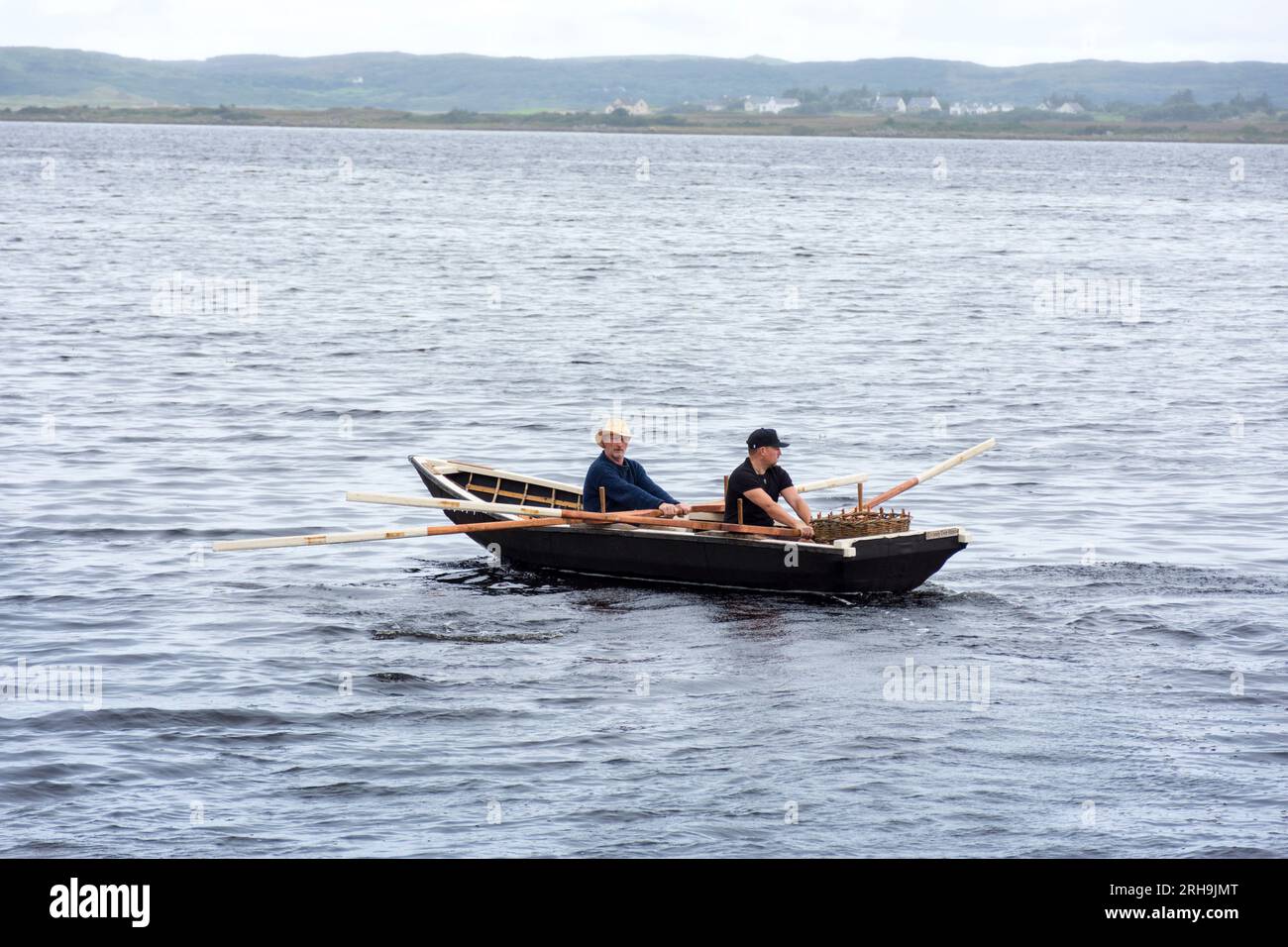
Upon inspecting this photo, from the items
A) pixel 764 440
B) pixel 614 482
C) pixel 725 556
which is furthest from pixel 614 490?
pixel 764 440

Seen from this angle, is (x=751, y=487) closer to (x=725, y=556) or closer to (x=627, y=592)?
(x=725, y=556)

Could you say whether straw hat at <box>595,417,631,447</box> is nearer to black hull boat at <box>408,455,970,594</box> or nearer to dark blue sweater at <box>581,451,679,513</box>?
dark blue sweater at <box>581,451,679,513</box>

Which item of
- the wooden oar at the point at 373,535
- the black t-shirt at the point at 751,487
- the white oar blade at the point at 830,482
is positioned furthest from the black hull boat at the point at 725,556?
the white oar blade at the point at 830,482

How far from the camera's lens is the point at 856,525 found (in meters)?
17.1

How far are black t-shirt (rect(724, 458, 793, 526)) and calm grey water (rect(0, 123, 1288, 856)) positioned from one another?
2.95 ft

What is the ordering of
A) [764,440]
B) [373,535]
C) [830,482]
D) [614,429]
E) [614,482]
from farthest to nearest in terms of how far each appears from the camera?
[830,482] → [614,482] → [614,429] → [373,535] → [764,440]

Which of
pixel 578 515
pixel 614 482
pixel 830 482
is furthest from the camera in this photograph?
pixel 830 482

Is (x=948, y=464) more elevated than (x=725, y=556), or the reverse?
(x=948, y=464)

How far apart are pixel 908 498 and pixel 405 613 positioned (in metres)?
9.02

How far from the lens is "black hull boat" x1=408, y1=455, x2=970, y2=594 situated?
16.9 m

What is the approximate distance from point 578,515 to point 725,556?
177 centimetres

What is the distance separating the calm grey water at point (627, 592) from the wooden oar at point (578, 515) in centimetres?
76

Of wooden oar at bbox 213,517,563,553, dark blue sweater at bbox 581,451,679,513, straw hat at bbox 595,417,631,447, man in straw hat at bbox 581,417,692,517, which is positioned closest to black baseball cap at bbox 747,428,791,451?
man in straw hat at bbox 581,417,692,517
